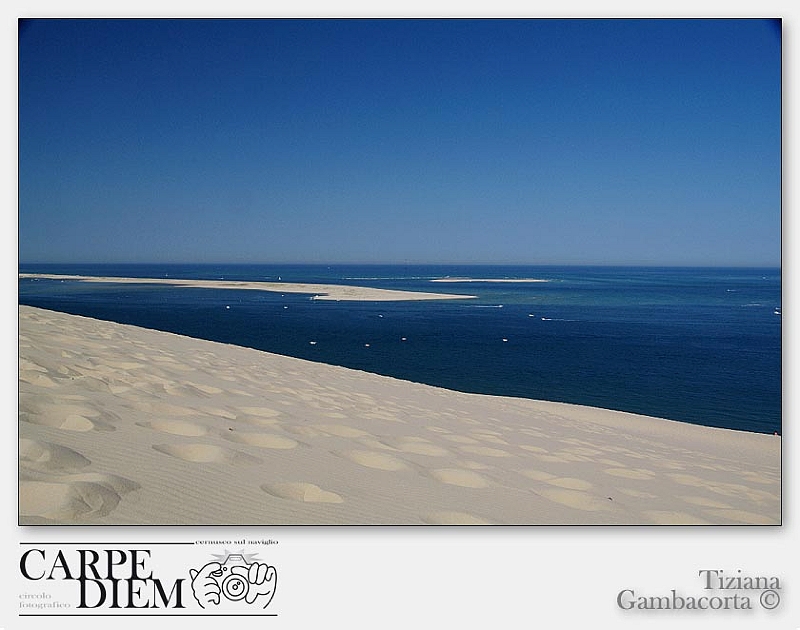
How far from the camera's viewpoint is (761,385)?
7004mm

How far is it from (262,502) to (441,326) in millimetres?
13889

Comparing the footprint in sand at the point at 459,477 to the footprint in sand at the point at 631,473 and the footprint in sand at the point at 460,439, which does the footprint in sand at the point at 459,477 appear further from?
the footprint in sand at the point at 631,473

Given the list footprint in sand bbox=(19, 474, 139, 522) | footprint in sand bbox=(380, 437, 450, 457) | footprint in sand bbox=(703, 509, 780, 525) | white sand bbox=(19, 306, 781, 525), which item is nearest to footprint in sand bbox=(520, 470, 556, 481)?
white sand bbox=(19, 306, 781, 525)

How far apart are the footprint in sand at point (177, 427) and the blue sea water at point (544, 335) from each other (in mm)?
1270

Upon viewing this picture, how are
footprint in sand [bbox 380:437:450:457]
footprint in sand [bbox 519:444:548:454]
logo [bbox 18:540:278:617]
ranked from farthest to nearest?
1. footprint in sand [bbox 519:444:548:454]
2. footprint in sand [bbox 380:437:450:457]
3. logo [bbox 18:540:278:617]

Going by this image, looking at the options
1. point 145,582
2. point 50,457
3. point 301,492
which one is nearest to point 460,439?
point 301,492

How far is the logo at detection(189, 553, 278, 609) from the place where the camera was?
3.54 m

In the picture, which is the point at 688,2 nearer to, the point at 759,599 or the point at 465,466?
the point at 465,466

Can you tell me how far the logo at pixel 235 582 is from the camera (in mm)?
3539

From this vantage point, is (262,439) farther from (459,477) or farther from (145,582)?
(459,477)

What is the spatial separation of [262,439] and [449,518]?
1.10 metres

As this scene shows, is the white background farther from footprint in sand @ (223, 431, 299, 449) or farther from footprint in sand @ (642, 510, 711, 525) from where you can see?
footprint in sand @ (223, 431, 299, 449)

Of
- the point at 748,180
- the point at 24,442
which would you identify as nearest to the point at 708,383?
the point at 748,180

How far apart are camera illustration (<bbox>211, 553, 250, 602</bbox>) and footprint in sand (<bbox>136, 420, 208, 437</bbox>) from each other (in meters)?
0.67
